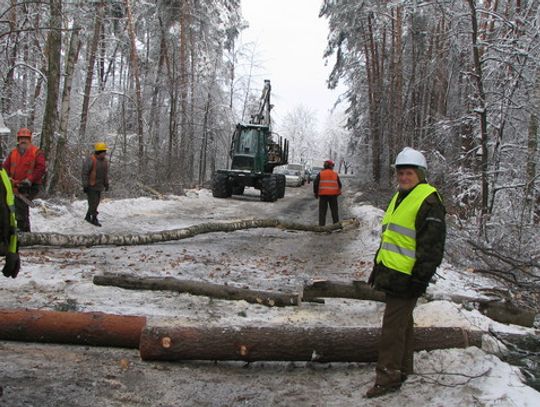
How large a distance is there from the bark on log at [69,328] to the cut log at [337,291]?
250 cm

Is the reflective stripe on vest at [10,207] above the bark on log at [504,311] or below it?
above

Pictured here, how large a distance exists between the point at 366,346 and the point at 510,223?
670cm

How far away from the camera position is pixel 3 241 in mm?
4078

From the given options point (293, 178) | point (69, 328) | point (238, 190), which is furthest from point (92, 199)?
point (293, 178)

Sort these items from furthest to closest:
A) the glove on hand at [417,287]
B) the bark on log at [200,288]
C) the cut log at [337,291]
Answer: the cut log at [337,291]
the bark on log at [200,288]
the glove on hand at [417,287]

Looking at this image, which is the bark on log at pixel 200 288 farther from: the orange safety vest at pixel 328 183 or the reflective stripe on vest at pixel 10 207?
the orange safety vest at pixel 328 183

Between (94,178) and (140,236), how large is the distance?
2.30 meters

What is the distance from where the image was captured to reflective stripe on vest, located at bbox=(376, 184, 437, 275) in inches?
163

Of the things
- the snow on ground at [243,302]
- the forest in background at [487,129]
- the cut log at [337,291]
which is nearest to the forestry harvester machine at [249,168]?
the forest in background at [487,129]

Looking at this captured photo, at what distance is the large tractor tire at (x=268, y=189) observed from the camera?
22.0 metres

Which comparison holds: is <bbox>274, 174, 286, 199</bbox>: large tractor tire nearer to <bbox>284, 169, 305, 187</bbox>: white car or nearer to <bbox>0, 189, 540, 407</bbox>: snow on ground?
<bbox>0, 189, 540, 407</bbox>: snow on ground

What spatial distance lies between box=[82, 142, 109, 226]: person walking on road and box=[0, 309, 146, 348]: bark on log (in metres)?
Answer: 6.88

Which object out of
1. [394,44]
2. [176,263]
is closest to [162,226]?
[176,263]

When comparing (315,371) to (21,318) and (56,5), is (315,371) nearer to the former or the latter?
(21,318)
